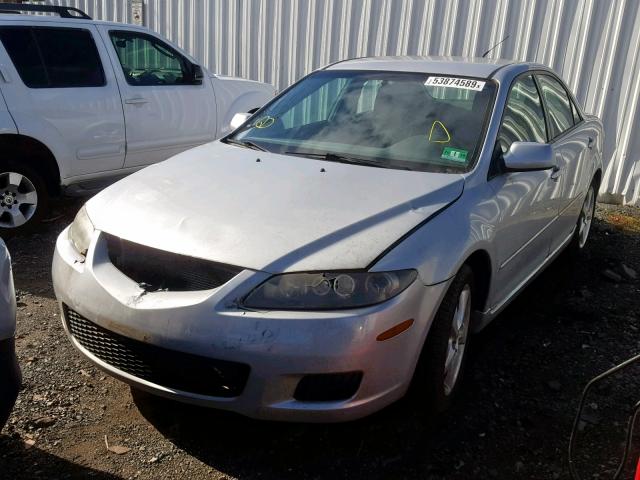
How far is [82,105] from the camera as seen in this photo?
215 inches

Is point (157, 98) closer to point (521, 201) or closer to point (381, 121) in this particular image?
point (381, 121)

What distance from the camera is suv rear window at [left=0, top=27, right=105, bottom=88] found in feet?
17.0

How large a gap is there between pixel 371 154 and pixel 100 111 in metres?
3.15

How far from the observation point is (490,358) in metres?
3.61

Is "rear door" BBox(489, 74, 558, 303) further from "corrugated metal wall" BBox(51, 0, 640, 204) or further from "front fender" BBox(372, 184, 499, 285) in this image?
"corrugated metal wall" BBox(51, 0, 640, 204)

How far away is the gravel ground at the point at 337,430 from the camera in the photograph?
2.64 metres

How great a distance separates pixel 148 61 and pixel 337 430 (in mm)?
4581

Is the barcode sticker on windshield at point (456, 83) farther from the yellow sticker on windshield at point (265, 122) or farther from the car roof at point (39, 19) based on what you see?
the car roof at point (39, 19)

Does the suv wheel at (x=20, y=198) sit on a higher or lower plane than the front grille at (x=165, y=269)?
lower

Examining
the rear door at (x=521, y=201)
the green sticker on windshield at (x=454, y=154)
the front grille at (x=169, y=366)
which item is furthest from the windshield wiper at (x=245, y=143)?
the front grille at (x=169, y=366)

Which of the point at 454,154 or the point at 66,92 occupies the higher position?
→ the point at 454,154

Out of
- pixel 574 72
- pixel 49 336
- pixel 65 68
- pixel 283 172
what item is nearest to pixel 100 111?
pixel 65 68

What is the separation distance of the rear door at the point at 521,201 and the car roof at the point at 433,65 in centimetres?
20

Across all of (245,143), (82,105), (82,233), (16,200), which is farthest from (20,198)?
(82,233)
